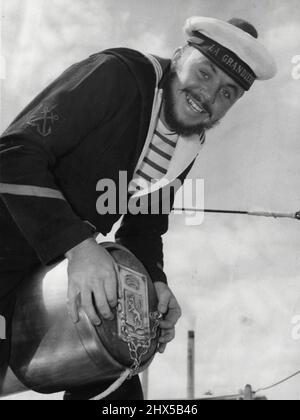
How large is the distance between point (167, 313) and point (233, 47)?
1.03 m

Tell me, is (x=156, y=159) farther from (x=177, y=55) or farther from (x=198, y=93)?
(x=177, y=55)

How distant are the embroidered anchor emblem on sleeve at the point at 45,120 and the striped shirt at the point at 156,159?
52cm

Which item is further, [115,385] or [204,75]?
[204,75]

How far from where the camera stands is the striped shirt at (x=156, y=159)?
7.00 ft

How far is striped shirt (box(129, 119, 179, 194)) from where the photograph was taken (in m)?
2.13

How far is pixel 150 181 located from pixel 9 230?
0.61 meters

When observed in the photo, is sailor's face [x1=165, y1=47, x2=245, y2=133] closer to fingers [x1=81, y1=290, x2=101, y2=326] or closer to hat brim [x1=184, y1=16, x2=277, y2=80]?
hat brim [x1=184, y1=16, x2=277, y2=80]

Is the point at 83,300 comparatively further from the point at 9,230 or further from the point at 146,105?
the point at 146,105

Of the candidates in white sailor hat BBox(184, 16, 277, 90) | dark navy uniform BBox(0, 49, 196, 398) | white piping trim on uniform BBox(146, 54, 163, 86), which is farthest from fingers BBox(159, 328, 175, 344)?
white sailor hat BBox(184, 16, 277, 90)

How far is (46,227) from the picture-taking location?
158cm

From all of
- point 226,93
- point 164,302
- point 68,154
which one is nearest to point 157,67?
point 226,93

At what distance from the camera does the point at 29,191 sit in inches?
62.4

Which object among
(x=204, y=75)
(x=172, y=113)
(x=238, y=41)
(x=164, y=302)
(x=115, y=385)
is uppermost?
Answer: (x=238, y=41)
